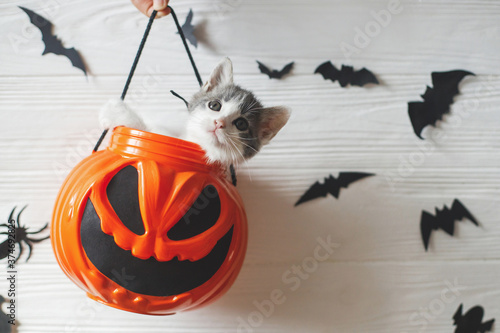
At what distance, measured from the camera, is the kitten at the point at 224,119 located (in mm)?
619

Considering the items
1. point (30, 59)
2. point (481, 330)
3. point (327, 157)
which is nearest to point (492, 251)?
point (481, 330)

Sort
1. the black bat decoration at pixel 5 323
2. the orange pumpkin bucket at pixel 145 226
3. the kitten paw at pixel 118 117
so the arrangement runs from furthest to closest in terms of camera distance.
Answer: the black bat decoration at pixel 5 323 → the kitten paw at pixel 118 117 → the orange pumpkin bucket at pixel 145 226

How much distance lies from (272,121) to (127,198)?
0.32 meters

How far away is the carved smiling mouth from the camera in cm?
53

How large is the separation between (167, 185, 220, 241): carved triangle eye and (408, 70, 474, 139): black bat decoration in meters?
0.58

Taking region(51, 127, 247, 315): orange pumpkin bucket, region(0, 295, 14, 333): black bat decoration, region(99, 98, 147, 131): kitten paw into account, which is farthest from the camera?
region(0, 295, 14, 333): black bat decoration

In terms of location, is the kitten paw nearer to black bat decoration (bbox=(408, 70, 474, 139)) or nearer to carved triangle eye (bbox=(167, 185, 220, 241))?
carved triangle eye (bbox=(167, 185, 220, 241))

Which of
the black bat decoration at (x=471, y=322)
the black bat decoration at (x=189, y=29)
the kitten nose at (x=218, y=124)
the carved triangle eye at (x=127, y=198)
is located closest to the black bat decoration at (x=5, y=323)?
the carved triangle eye at (x=127, y=198)

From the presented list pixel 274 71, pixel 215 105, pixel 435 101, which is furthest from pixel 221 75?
pixel 435 101

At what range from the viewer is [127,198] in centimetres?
54

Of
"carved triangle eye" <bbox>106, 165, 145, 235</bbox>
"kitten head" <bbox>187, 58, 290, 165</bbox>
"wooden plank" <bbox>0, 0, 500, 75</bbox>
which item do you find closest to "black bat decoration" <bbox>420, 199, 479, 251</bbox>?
"wooden plank" <bbox>0, 0, 500, 75</bbox>

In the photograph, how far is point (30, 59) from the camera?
829 mm

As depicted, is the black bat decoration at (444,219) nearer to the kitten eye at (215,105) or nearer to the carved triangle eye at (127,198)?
the kitten eye at (215,105)

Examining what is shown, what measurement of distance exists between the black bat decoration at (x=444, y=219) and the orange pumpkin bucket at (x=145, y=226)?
54 centimetres
